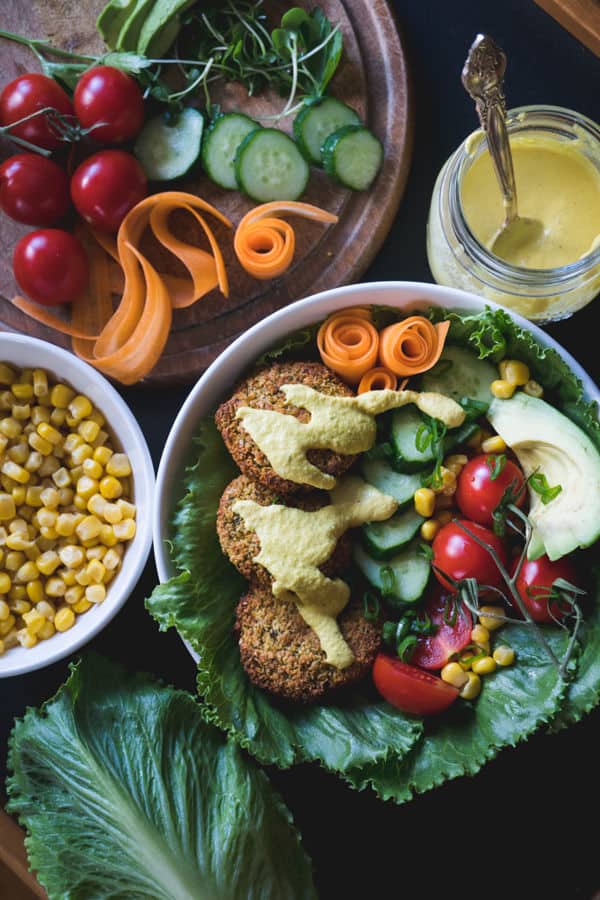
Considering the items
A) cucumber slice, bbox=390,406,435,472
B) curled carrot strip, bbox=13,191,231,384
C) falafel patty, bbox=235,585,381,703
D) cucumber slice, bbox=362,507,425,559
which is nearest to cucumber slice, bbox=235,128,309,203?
curled carrot strip, bbox=13,191,231,384

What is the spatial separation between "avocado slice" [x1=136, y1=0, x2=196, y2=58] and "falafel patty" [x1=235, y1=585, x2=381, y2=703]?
66.5 inches

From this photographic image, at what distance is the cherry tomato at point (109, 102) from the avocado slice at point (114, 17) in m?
0.13

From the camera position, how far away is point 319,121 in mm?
2783

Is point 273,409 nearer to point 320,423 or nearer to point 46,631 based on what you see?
point 320,423

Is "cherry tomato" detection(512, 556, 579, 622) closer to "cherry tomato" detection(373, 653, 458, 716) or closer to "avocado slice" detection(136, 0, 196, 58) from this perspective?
"cherry tomato" detection(373, 653, 458, 716)

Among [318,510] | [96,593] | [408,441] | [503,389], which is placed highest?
[503,389]

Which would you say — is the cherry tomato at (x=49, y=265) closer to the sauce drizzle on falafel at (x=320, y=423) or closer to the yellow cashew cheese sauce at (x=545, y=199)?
the sauce drizzle on falafel at (x=320, y=423)

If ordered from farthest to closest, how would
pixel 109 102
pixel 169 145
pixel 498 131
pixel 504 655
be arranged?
1. pixel 169 145
2. pixel 109 102
3. pixel 504 655
4. pixel 498 131

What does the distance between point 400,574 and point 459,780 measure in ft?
2.72

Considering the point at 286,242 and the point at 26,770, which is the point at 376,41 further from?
the point at 26,770

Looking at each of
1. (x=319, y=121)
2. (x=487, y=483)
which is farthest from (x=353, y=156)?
(x=487, y=483)

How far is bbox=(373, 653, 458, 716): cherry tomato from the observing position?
8.12 feet

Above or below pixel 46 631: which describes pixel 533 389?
above

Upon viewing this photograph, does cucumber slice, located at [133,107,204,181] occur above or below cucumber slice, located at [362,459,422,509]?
above
